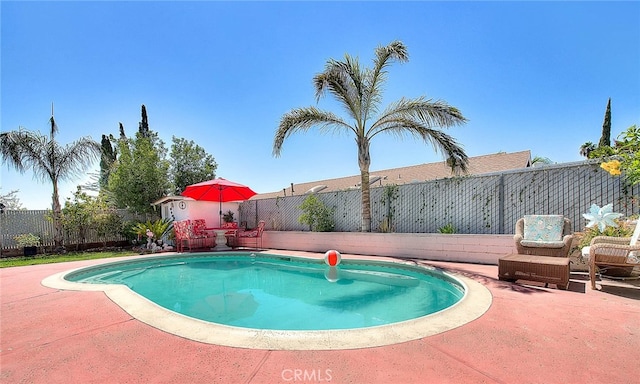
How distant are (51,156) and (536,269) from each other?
18.8 meters

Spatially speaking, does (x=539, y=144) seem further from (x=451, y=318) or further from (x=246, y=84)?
(x=451, y=318)

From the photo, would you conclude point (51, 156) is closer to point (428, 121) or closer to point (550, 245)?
point (428, 121)

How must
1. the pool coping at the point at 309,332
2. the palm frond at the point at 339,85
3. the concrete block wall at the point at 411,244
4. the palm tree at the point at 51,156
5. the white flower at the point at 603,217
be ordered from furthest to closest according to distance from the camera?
the palm tree at the point at 51,156
the palm frond at the point at 339,85
the concrete block wall at the point at 411,244
the white flower at the point at 603,217
the pool coping at the point at 309,332

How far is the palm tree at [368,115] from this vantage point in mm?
9523

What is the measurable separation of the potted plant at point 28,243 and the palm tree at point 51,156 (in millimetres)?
836

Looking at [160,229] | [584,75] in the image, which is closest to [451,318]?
[584,75]

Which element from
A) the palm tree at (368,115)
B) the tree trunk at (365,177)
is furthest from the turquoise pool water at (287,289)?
the palm tree at (368,115)

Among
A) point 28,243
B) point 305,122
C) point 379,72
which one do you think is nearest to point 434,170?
point 379,72

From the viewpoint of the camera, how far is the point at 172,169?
19.9 metres

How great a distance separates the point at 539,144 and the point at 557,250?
571 inches

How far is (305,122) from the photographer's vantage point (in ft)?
34.5

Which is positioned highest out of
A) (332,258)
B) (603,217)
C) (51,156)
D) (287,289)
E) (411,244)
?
(51,156)

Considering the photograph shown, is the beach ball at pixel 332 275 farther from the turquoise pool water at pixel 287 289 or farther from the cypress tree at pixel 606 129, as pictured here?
the cypress tree at pixel 606 129

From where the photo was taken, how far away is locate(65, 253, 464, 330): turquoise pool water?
16.4ft
